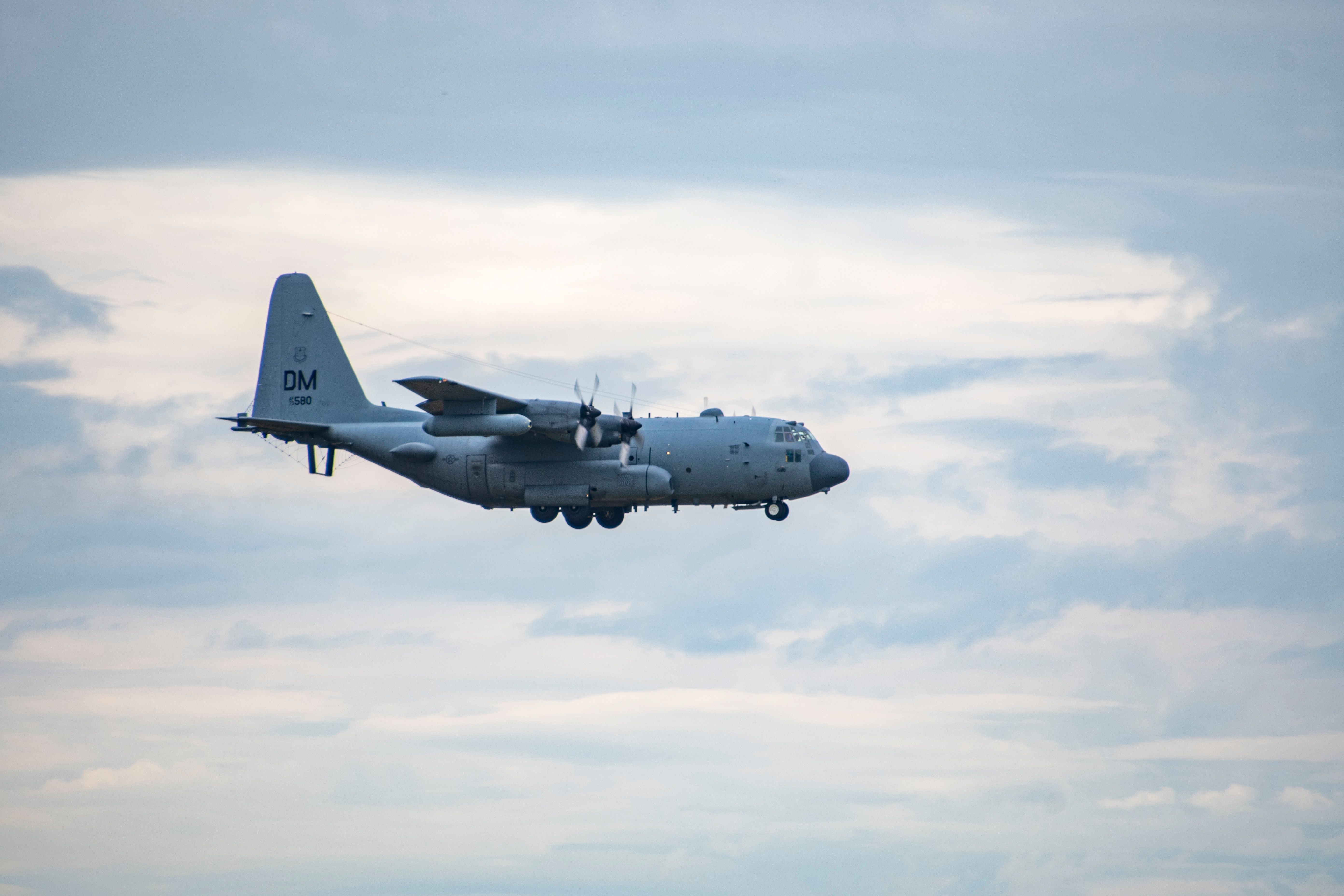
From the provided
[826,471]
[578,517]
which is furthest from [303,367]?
[826,471]

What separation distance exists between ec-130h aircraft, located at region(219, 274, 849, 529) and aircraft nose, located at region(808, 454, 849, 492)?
0.12ft

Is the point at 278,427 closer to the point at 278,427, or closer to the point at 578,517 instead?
the point at 278,427

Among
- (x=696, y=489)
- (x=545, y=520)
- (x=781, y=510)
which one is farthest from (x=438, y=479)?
(x=781, y=510)

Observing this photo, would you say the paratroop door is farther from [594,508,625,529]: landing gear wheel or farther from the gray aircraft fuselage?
[594,508,625,529]: landing gear wheel

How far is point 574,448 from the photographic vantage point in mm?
52219

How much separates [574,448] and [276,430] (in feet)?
40.2

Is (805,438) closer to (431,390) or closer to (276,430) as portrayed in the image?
(431,390)

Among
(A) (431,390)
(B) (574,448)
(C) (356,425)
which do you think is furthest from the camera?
(C) (356,425)

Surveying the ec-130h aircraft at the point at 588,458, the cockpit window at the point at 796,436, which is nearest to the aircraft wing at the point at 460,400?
the ec-130h aircraft at the point at 588,458

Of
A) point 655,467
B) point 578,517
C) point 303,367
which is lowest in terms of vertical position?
point 578,517

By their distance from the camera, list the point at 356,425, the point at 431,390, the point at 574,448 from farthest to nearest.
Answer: the point at 356,425 → the point at 574,448 → the point at 431,390

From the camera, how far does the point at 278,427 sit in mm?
54031

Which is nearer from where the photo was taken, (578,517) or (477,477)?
(477,477)

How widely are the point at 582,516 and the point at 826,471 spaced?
9.68 meters
